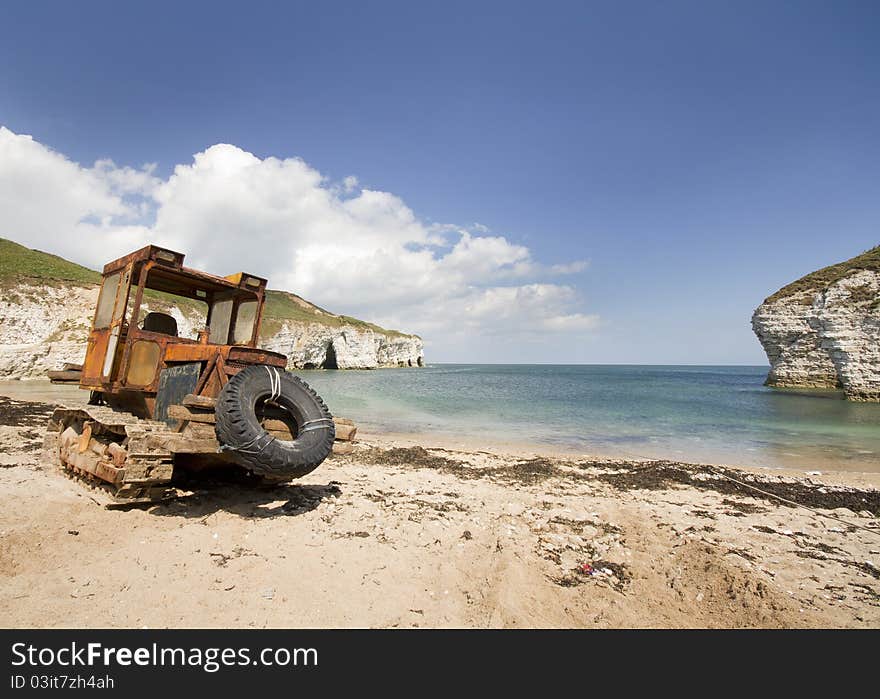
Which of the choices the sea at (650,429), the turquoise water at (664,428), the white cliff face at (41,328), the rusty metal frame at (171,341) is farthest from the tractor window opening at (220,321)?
the white cliff face at (41,328)

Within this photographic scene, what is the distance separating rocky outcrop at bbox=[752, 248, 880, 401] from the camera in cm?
3688

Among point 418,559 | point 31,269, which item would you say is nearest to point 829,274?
point 418,559

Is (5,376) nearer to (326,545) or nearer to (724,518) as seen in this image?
(326,545)

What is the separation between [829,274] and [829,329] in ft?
32.3

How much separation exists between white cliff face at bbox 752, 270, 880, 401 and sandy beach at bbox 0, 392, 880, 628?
41299 millimetres

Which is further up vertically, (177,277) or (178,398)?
(177,277)

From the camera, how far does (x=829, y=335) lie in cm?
3953

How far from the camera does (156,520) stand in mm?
4840

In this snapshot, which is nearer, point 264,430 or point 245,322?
point 264,430

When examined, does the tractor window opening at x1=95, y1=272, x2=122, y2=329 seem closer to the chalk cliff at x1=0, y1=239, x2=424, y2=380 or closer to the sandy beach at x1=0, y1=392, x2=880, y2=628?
the sandy beach at x1=0, y1=392, x2=880, y2=628

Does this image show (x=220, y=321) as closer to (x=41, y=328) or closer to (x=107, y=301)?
(x=107, y=301)
